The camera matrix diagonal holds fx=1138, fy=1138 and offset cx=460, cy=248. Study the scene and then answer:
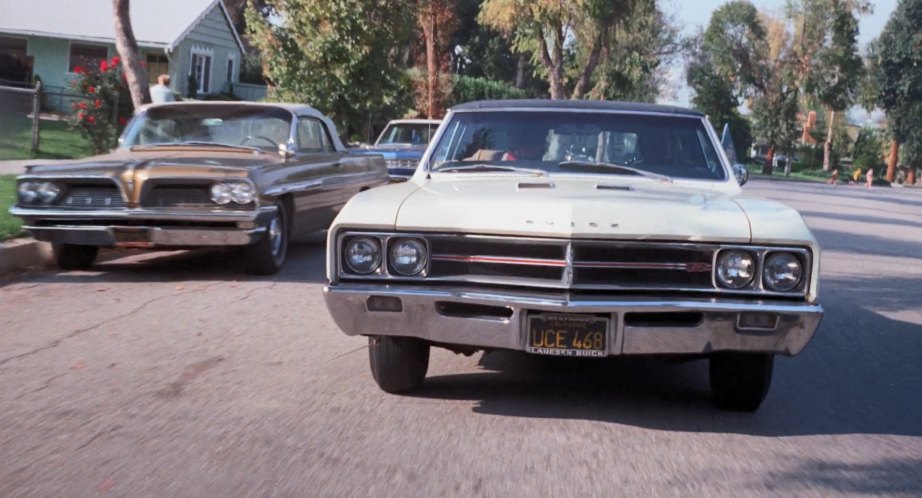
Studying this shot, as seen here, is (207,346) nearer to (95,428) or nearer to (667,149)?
(95,428)

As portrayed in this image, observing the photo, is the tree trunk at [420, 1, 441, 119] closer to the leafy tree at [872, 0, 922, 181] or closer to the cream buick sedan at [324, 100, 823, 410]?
the cream buick sedan at [324, 100, 823, 410]

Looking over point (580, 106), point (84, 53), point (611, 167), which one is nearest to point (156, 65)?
point (84, 53)

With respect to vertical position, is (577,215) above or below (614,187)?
below

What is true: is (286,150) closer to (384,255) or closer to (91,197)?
(91,197)

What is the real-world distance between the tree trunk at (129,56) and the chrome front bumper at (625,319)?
A: 13.6 metres

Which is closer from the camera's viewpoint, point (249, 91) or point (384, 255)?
point (384, 255)

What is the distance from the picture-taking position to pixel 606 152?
22.6 ft

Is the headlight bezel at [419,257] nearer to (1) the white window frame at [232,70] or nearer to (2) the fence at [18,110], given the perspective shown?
(2) the fence at [18,110]

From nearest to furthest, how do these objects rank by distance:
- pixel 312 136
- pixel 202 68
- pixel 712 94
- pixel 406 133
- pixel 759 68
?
pixel 312 136 < pixel 406 133 < pixel 202 68 < pixel 759 68 < pixel 712 94

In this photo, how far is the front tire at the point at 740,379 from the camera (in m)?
5.54

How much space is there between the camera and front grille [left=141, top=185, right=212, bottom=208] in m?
9.43

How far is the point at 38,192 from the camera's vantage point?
960 centimetres

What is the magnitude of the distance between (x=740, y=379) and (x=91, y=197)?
602 centimetres

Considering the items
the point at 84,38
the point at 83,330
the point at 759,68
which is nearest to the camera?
the point at 83,330
